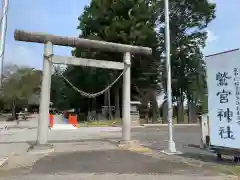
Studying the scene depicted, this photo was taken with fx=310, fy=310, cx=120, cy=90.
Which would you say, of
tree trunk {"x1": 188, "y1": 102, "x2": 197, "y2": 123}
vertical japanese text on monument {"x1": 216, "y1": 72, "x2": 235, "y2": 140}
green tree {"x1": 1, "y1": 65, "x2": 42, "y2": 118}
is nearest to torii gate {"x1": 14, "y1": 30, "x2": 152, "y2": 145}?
vertical japanese text on monument {"x1": 216, "y1": 72, "x2": 235, "y2": 140}

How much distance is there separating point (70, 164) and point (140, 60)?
2872 centimetres

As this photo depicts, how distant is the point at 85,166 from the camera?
933 centimetres

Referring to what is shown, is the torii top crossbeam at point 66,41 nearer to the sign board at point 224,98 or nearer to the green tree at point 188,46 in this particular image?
the sign board at point 224,98

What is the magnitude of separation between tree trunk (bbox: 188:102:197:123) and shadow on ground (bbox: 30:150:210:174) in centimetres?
2538

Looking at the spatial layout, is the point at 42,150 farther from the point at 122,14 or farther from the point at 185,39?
the point at 185,39

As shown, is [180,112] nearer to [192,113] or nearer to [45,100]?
[192,113]

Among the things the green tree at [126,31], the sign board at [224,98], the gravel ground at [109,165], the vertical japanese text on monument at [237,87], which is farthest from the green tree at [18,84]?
the vertical japanese text on monument at [237,87]

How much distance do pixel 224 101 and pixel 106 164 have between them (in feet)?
13.9

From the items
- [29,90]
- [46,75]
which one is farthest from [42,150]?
[29,90]

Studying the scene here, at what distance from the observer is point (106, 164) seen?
31.6 feet

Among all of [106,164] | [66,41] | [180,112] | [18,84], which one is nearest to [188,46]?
[180,112]

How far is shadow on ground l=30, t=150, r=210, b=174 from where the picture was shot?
28.4ft

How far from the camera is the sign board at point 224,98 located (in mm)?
9555

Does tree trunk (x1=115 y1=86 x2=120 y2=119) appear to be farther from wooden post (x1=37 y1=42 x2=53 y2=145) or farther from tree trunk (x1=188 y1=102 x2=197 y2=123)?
wooden post (x1=37 y1=42 x2=53 y2=145)
